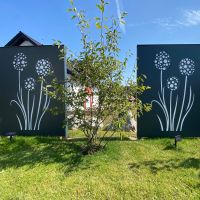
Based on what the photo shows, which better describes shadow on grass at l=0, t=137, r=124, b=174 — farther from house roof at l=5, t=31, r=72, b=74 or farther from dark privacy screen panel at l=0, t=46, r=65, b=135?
house roof at l=5, t=31, r=72, b=74

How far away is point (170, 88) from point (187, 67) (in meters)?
0.83

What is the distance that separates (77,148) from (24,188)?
2.10 m

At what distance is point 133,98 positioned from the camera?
583cm

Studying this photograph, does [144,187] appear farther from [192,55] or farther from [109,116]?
[192,55]

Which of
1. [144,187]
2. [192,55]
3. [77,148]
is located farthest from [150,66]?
[144,187]

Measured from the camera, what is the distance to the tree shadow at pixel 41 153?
505 cm

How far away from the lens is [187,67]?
7.03 m

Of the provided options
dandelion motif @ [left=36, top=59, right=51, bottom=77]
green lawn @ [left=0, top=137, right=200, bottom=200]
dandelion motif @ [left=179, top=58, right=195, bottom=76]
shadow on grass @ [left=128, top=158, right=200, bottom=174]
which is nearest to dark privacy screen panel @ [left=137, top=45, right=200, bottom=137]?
dandelion motif @ [left=179, top=58, right=195, bottom=76]

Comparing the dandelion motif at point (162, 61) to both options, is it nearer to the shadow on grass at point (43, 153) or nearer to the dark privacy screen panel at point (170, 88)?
the dark privacy screen panel at point (170, 88)

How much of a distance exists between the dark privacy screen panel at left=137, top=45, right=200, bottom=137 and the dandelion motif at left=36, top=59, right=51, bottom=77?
2.86 metres

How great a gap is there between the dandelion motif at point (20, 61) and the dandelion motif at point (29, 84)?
0.42m

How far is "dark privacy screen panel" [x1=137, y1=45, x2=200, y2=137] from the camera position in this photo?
275 inches

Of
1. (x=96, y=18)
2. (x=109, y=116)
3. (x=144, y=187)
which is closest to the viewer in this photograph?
(x=144, y=187)

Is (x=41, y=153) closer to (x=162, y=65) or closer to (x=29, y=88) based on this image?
(x=29, y=88)
